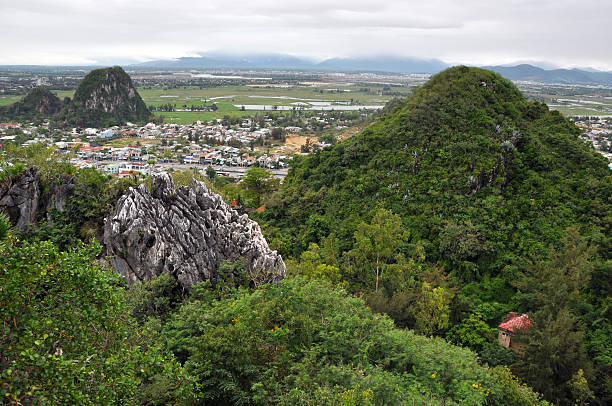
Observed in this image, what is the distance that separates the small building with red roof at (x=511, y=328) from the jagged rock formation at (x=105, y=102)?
432ft

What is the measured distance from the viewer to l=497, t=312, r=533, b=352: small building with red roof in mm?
19458

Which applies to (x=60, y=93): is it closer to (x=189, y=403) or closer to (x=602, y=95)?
(x=189, y=403)

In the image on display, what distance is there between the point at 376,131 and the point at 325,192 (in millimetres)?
9407

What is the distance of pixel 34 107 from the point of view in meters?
124

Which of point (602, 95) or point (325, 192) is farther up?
point (602, 95)

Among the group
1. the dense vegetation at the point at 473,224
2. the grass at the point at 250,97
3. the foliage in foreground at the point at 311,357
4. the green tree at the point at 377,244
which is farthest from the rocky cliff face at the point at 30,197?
the grass at the point at 250,97

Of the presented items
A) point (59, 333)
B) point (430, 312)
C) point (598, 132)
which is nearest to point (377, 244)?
point (430, 312)

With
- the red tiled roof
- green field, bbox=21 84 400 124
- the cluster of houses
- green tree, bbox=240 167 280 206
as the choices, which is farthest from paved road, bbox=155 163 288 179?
green field, bbox=21 84 400 124

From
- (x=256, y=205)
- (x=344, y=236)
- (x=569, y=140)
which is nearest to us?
(x=344, y=236)

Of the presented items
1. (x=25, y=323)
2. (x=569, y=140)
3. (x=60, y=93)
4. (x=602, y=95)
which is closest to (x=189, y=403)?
(x=25, y=323)

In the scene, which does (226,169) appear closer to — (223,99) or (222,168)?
(222,168)

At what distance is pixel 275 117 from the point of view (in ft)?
411

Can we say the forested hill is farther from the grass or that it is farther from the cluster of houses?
the grass

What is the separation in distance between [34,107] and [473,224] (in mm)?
146238
